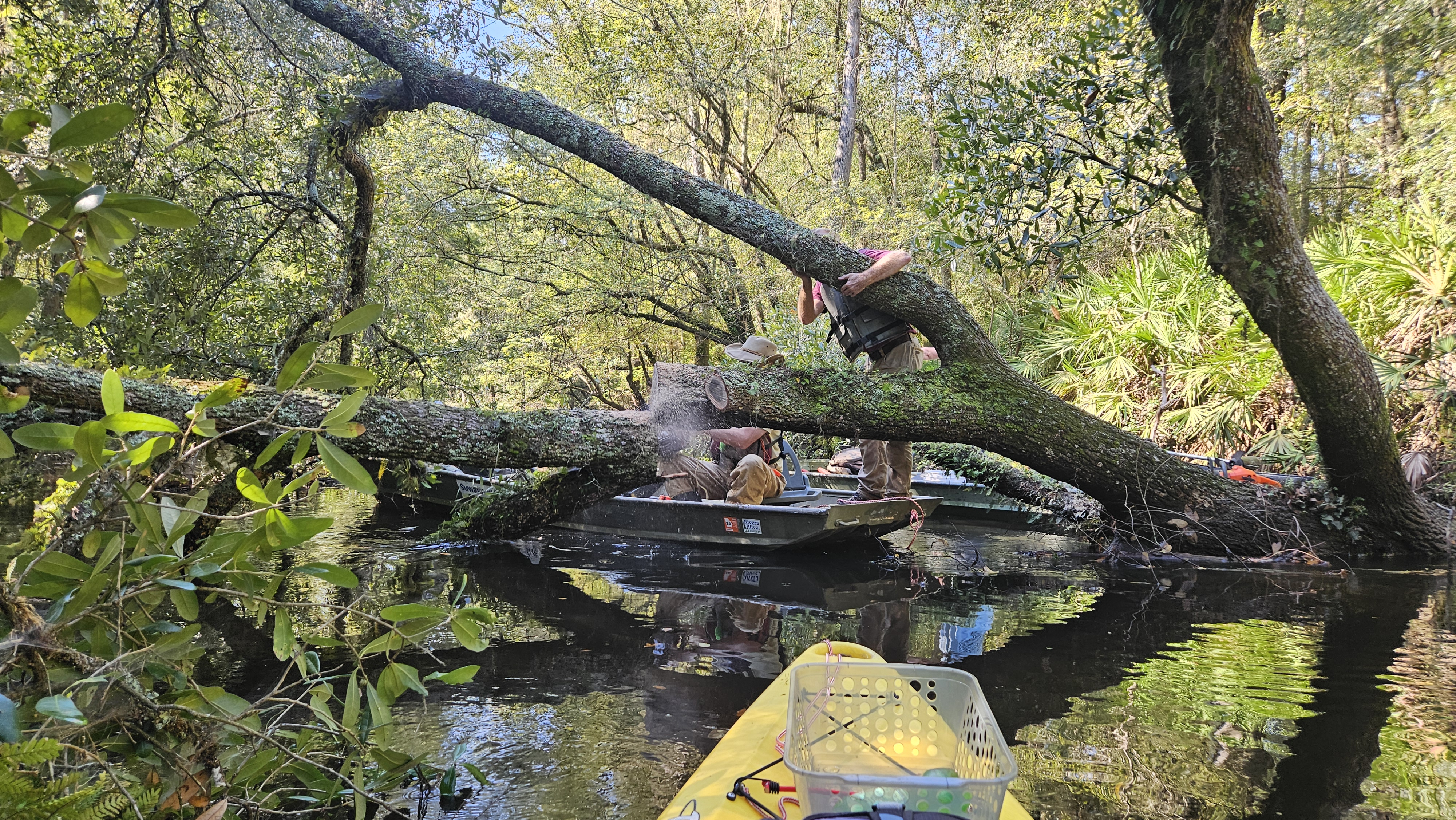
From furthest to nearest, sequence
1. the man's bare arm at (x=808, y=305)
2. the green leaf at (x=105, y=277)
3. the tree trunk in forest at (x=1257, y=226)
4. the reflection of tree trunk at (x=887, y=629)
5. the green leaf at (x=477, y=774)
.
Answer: the man's bare arm at (x=808, y=305)
the tree trunk in forest at (x=1257, y=226)
the reflection of tree trunk at (x=887, y=629)
the green leaf at (x=477, y=774)
the green leaf at (x=105, y=277)

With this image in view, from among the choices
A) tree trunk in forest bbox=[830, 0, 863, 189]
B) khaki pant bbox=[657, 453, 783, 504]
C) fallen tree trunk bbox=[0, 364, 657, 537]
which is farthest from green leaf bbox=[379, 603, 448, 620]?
tree trunk in forest bbox=[830, 0, 863, 189]

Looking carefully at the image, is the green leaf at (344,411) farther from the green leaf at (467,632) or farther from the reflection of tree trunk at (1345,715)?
the reflection of tree trunk at (1345,715)

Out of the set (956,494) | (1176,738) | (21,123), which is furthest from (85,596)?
(956,494)

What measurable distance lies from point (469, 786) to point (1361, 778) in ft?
10.6

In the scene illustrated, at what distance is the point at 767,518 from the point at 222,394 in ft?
18.8

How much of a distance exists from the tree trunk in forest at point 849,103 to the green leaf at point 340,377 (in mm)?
12147

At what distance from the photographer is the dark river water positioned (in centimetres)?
303

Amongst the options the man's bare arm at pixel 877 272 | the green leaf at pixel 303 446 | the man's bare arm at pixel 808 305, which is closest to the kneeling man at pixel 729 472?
the man's bare arm at pixel 808 305

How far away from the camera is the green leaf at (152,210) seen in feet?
4.57

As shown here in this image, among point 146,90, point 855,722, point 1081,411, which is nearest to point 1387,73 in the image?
point 1081,411

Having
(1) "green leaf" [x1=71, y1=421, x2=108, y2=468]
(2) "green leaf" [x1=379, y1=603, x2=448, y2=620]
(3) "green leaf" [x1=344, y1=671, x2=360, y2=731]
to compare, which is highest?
(1) "green leaf" [x1=71, y1=421, x2=108, y2=468]

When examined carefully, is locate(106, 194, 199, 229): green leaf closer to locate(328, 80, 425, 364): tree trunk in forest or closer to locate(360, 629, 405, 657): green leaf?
locate(360, 629, 405, 657): green leaf

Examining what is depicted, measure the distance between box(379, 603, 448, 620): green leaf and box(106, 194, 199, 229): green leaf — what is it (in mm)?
1001

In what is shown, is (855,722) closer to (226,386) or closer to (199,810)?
(199,810)
